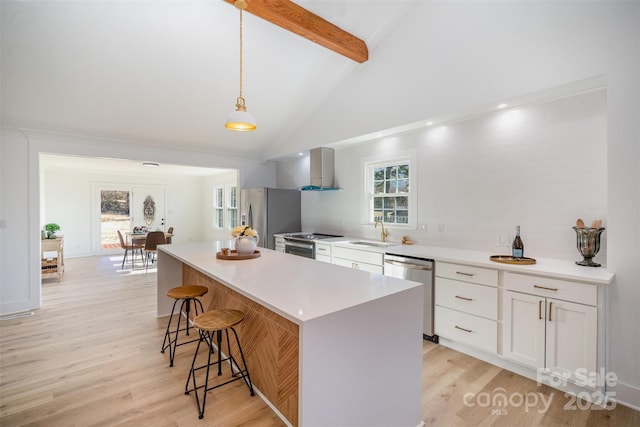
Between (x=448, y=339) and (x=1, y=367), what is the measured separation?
394 centimetres

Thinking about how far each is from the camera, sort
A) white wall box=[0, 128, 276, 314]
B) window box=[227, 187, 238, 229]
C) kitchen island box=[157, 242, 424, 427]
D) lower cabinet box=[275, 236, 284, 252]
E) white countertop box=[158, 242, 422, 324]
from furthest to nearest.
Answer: window box=[227, 187, 238, 229], lower cabinet box=[275, 236, 284, 252], white wall box=[0, 128, 276, 314], white countertop box=[158, 242, 422, 324], kitchen island box=[157, 242, 424, 427]

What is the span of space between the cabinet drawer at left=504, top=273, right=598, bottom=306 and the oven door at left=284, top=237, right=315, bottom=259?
256 centimetres

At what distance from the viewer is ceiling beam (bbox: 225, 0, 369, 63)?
111 inches

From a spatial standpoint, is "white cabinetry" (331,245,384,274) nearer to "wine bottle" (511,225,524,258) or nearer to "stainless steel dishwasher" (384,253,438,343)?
"stainless steel dishwasher" (384,253,438,343)

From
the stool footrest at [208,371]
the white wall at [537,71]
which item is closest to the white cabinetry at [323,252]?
the white wall at [537,71]

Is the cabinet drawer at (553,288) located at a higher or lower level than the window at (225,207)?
lower

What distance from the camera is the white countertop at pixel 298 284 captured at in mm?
1480

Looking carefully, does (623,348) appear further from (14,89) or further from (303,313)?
(14,89)

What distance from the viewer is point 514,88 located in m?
2.55

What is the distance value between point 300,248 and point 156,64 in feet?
9.75

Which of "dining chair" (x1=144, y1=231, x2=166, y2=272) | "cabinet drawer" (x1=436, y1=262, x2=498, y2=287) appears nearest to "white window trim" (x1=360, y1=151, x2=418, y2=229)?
"cabinet drawer" (x1=436, y1=262, x2=498, y2=287)

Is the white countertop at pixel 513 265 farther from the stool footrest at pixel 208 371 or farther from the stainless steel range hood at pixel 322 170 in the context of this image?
the stool footrest at pixel 208 371

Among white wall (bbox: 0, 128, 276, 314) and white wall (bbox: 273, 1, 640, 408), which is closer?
white wall (bbox: 273, 1, 640, 408)

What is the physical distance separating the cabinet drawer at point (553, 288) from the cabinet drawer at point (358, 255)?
4.34ft
